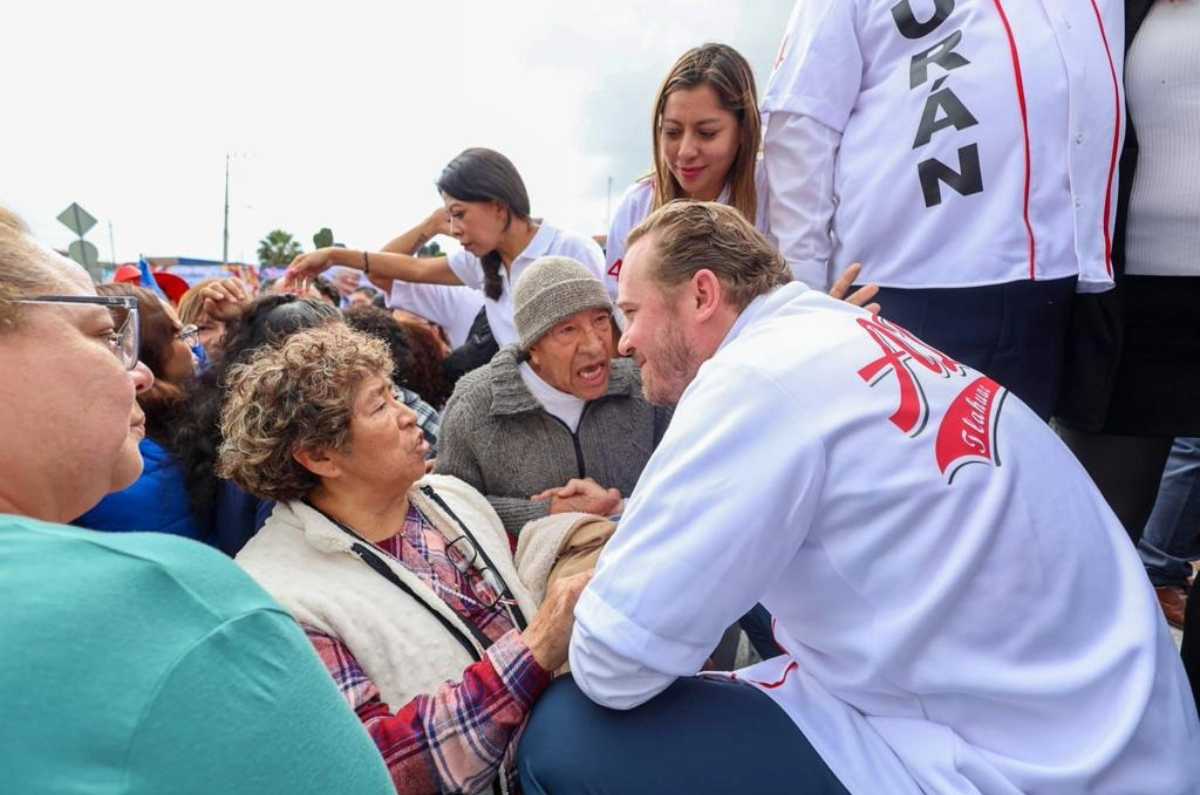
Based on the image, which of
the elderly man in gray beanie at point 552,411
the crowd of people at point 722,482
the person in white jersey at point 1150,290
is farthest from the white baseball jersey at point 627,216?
the person in white jersey at point 1150,290

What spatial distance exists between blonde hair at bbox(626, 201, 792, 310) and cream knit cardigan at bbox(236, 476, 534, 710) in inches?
36.4

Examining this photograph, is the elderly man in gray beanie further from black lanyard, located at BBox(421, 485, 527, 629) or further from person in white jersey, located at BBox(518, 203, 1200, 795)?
person in white jersey, located at BBox(518, 203, 1200, 795)

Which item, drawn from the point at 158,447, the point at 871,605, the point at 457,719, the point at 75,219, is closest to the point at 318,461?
the point at 158,447

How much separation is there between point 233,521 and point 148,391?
0.49m

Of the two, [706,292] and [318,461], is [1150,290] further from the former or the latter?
[318,461]

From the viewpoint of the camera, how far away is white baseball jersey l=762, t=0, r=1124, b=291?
Answer: 2.08 metres

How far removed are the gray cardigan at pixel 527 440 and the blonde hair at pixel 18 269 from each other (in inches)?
66.0

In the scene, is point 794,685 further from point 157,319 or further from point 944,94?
point 157,319

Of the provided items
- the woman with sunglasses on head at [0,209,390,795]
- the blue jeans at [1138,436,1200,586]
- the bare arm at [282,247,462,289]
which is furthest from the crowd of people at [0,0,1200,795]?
the blue jeans at [1138,436,1200,586]

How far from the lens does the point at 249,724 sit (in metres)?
0.73

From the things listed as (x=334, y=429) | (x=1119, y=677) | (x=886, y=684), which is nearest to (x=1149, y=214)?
(x=1119, y=677)

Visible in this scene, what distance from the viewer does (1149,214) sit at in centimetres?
218

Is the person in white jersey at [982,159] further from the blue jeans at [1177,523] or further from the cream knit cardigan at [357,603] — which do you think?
the blue jeans at [1177,523]

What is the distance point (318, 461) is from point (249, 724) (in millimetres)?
1436
